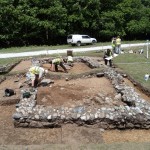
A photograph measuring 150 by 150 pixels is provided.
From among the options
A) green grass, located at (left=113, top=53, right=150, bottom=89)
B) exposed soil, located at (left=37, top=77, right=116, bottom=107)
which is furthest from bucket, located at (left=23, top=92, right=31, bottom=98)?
green grass, located at (left=113, top=53, right=150, bottom=89)

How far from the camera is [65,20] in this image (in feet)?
159

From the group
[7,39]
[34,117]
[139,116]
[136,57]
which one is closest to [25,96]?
[34,117]

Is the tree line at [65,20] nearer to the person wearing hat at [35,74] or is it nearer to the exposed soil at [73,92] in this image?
the exposed soil at [73,92]

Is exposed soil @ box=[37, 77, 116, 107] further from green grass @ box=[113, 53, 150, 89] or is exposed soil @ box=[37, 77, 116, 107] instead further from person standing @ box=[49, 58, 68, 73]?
person standing @ box=[49, 58, 68, 73]

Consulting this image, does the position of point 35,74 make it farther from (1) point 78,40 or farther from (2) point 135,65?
(1) point 78,40

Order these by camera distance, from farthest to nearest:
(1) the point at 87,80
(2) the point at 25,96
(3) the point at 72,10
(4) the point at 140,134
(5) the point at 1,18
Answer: (3) the point at 72,10 < (5) the point at 1,18 < (1) the point at 87,80 < (2) the point at 25,96 < (4) the point at 140,134

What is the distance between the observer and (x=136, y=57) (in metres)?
30.3

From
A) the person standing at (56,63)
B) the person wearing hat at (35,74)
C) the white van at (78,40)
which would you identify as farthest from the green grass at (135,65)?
the white van at (78,40)

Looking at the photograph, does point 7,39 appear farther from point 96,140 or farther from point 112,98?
point 96,140

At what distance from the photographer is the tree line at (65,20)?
46.7 metres

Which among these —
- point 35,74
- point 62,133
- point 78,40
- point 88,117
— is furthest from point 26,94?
point 78,40

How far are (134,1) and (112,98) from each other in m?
40.8

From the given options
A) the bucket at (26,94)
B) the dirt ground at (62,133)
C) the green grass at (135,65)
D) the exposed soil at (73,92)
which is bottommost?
the dirt ground at (62,133)

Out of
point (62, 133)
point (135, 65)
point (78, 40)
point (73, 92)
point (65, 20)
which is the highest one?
point (65, 20)
